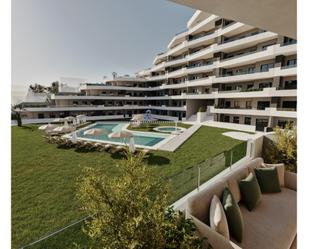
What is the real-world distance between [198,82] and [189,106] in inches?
169

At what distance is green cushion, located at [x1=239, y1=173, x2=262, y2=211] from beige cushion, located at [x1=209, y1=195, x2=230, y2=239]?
4.11 ft

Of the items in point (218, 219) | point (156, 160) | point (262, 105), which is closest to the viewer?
point (218, 219)

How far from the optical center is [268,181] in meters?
4.62

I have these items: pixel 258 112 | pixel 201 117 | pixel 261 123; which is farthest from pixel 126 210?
pixel 201 117

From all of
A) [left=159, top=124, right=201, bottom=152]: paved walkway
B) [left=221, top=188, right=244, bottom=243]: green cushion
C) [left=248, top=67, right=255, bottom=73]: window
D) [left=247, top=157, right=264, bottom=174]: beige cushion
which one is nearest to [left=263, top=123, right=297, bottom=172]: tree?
[left=247, top=157, right=264, bottom=174]: beige cushion

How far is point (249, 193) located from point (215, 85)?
21552 mm

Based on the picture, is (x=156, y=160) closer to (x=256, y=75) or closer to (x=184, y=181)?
(x=184, y=181)

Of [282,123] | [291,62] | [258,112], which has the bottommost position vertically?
[282,123]

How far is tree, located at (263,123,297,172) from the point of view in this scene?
6027 millimetres

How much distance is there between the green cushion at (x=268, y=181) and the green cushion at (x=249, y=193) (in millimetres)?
642

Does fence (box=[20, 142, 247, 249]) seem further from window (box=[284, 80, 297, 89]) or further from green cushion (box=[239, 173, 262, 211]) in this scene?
window (box=[284, 80, 297, 89])

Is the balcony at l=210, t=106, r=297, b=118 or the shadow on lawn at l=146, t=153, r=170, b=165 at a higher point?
the balcony at l=210, t=106, r=297, b=118

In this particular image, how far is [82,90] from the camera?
1409 inches
